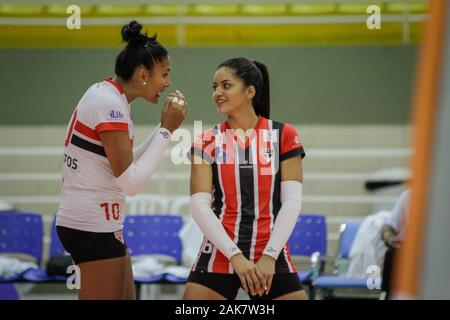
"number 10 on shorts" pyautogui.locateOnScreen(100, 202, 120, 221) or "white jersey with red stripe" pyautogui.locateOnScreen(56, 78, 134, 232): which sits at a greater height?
"white jersey with red stripe" pyautogui.locateOnScreen(56, 78, 134, 232)

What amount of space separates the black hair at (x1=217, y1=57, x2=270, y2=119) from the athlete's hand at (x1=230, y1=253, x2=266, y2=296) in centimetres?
45

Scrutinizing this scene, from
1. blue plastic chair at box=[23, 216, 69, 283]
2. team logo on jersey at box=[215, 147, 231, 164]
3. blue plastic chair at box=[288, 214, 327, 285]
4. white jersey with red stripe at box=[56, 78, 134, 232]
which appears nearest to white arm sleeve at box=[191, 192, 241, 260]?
team logo on jersey at box=[215, 147, 231, 164]

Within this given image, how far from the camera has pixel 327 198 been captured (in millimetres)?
4012

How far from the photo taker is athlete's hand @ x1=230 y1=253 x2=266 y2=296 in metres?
2.03

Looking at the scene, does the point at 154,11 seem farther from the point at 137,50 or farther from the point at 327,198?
the point at 327,198

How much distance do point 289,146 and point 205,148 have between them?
23 centimetres

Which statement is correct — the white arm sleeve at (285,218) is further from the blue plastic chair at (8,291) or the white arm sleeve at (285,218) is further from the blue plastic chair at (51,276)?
the blue plastic chair at (8,291)

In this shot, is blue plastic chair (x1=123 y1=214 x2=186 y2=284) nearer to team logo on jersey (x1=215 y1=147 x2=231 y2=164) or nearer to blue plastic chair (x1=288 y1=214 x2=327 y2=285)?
blue plastic chair (x1=288 y1=214 x2=327 y2=285)

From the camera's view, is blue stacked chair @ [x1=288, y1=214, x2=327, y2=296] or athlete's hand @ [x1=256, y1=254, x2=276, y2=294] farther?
blue stacked chair @ [x1=288, y1=214, x2=327, y2=296]

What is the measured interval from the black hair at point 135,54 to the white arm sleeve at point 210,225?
38cm

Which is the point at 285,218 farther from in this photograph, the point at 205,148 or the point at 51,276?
the point at 51,276

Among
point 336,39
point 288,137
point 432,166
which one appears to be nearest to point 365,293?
point 336,39

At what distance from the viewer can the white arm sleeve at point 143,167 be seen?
201 cm

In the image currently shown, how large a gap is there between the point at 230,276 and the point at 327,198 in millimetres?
2013
